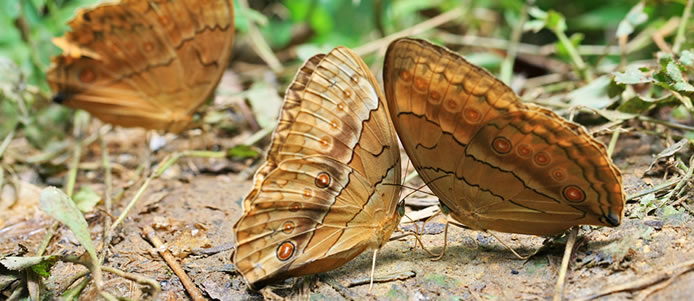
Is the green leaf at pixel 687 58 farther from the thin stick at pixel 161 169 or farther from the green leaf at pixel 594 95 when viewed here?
the thin stick at pixel 161 169

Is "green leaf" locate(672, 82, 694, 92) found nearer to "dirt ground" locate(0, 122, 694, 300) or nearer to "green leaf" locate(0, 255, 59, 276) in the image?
"dirt ground" locate(0, 122, 694, 300)

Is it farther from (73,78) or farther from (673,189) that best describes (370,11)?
(673,189)

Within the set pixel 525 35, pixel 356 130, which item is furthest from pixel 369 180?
pixel 525 35

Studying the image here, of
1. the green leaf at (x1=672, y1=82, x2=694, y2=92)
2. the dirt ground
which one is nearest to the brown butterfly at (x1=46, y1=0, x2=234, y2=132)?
the dirt ground

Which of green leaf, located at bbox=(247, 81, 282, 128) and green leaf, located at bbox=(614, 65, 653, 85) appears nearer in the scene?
green leaf, located at bbox=(614, 65, 653, 85)

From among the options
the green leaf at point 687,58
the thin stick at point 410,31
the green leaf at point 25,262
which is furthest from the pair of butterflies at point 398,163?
the thin stick at point 410,31
